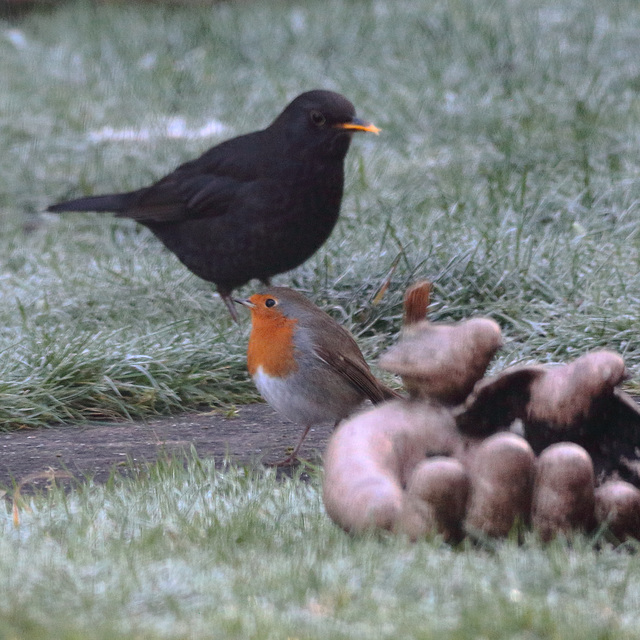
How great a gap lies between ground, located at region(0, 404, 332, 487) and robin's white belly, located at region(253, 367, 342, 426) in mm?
132

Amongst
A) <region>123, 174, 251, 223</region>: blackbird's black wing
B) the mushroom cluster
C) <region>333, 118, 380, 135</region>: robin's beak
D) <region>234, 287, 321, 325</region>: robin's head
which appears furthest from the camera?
<region>123, 174, 251, 223</region>: blackbird's black wing

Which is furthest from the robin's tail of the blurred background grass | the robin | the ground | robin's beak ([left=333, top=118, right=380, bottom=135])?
the robin

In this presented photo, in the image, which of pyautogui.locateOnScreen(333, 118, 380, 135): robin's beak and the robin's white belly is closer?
the robin's white belly

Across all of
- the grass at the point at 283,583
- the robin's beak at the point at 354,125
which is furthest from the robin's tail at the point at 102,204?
the grass at the point at 283,583

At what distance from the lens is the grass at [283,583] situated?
1.99m

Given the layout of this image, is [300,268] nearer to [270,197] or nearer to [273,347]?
[270,197]

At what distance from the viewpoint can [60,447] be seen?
12.7 ft

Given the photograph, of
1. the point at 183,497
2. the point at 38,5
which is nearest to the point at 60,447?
the point at 183,497

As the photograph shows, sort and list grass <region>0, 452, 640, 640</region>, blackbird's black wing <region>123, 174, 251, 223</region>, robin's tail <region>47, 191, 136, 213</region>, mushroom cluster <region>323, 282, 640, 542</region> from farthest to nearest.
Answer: robin's tail <region>47, 191, 136, 213</region> < blackbird's black wing <region>123, 174, 251, 223</region> < mushroom cluster <region>323, 282, 640, 542</region> < grass <region>0, 452, 640, 640</region>

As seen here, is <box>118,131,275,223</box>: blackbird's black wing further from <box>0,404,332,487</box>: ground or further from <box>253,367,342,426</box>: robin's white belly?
<box>253,367,342,426</box>: robin's white belly

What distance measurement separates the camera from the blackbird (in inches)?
199

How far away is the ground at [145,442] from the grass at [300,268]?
16cm

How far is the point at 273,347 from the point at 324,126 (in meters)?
1.79

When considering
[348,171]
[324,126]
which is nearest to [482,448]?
[324,126]
